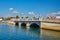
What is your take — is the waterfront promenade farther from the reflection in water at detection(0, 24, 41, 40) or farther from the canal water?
the reflection in water at detection(0, 24, 41, 40)

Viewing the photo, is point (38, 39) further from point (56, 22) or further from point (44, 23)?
point (44, 23)

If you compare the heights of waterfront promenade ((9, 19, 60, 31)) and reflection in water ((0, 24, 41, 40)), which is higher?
waterfront promenade ((9, 19, 60, 31))

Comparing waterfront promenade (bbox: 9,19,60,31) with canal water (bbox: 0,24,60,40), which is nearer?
canal water (bbox: 0,24,60,40)

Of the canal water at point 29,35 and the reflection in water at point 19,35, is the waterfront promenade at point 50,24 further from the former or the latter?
the reflection in water at point 19,35

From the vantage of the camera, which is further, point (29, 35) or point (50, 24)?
point (50, 24)

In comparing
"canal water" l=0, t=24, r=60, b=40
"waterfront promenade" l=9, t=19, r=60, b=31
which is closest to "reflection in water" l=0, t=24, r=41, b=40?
"canal water" l=0, t=24, r=60, b=40

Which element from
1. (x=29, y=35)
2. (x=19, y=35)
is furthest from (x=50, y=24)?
(x=19, y=35)

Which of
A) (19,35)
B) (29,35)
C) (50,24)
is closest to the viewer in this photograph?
(19,35)

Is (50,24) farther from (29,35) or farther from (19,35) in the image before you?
(19,35)

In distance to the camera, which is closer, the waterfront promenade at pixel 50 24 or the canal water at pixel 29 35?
the canal water at pixel 29 35

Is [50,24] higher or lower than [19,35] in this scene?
higher

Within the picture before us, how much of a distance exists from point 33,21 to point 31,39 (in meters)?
31.0

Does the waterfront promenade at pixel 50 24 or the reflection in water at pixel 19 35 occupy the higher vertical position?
the waterfront promenade at pixel 50 24

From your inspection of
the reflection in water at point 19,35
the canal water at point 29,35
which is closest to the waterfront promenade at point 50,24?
the canal water at point 29,35
